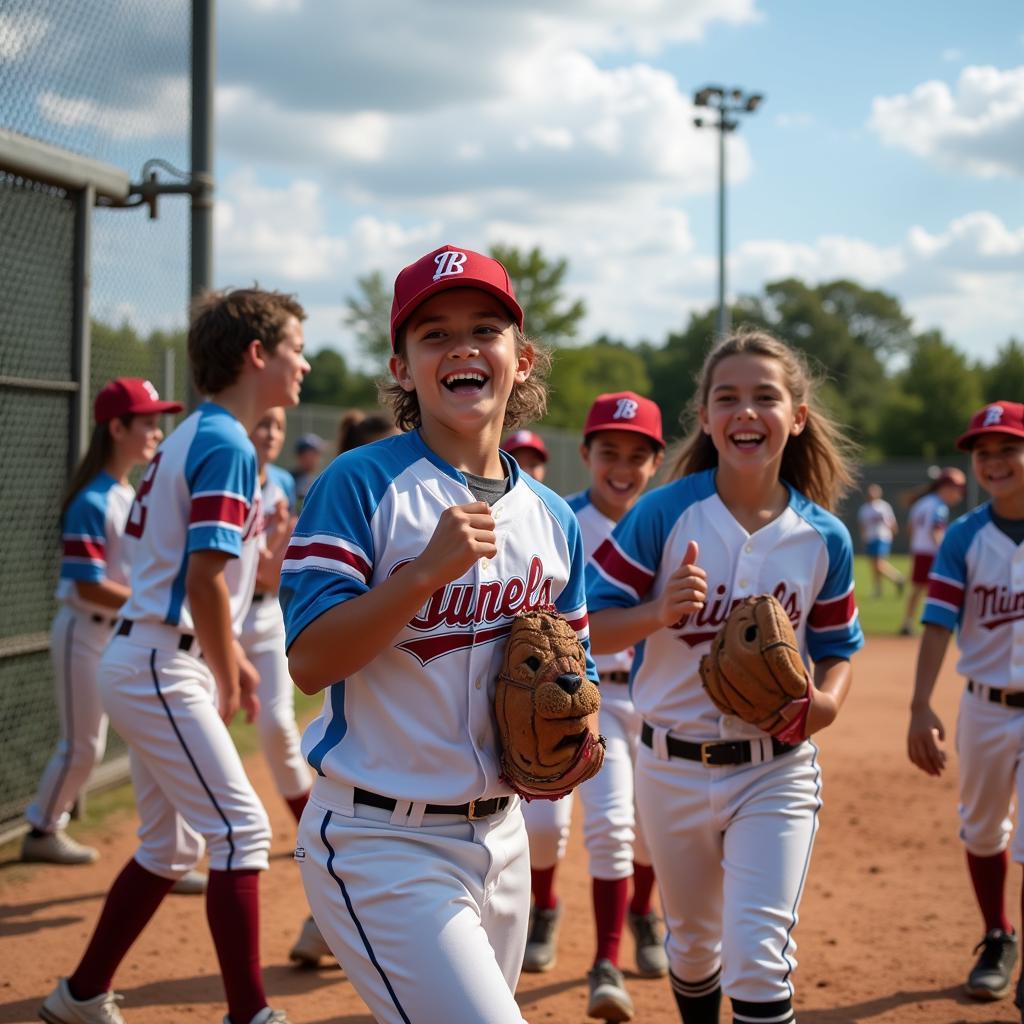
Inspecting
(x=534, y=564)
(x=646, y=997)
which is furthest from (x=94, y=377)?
(x=534, y=564)

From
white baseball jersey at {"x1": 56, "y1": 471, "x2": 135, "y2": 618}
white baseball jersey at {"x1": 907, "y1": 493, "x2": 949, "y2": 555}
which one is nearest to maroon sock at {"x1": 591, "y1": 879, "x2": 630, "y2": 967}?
white baseball jersey at {"x1": 56, "y1": 471, "x2": 135, "y2": 618}

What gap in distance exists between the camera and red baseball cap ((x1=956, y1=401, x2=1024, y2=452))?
14.5 feet

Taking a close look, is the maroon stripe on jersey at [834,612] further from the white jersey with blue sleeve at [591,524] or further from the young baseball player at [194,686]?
the young baseball player at [194,686]

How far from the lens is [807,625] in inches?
133

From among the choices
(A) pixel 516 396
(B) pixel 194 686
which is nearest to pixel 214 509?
(B) pixel 194 686

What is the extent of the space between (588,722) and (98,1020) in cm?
213

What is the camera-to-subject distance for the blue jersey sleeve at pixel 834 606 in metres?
3.32

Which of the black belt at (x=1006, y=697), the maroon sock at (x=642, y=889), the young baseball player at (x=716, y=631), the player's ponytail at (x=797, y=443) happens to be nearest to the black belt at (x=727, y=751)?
the young baseball player at (x=716, y=631)

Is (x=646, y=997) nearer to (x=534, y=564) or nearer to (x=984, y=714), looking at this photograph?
(x=984, y=714)

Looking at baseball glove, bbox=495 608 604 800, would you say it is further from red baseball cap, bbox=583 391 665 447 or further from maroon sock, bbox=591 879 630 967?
red baseball cap, bbox=583 391 665 447

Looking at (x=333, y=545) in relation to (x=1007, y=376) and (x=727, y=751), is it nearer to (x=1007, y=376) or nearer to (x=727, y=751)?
(x=727, y=751)

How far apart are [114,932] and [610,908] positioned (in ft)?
5.57

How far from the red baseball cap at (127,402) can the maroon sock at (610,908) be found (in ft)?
9.22

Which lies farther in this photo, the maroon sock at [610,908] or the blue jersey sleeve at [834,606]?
the maroon sock at [610,908]
